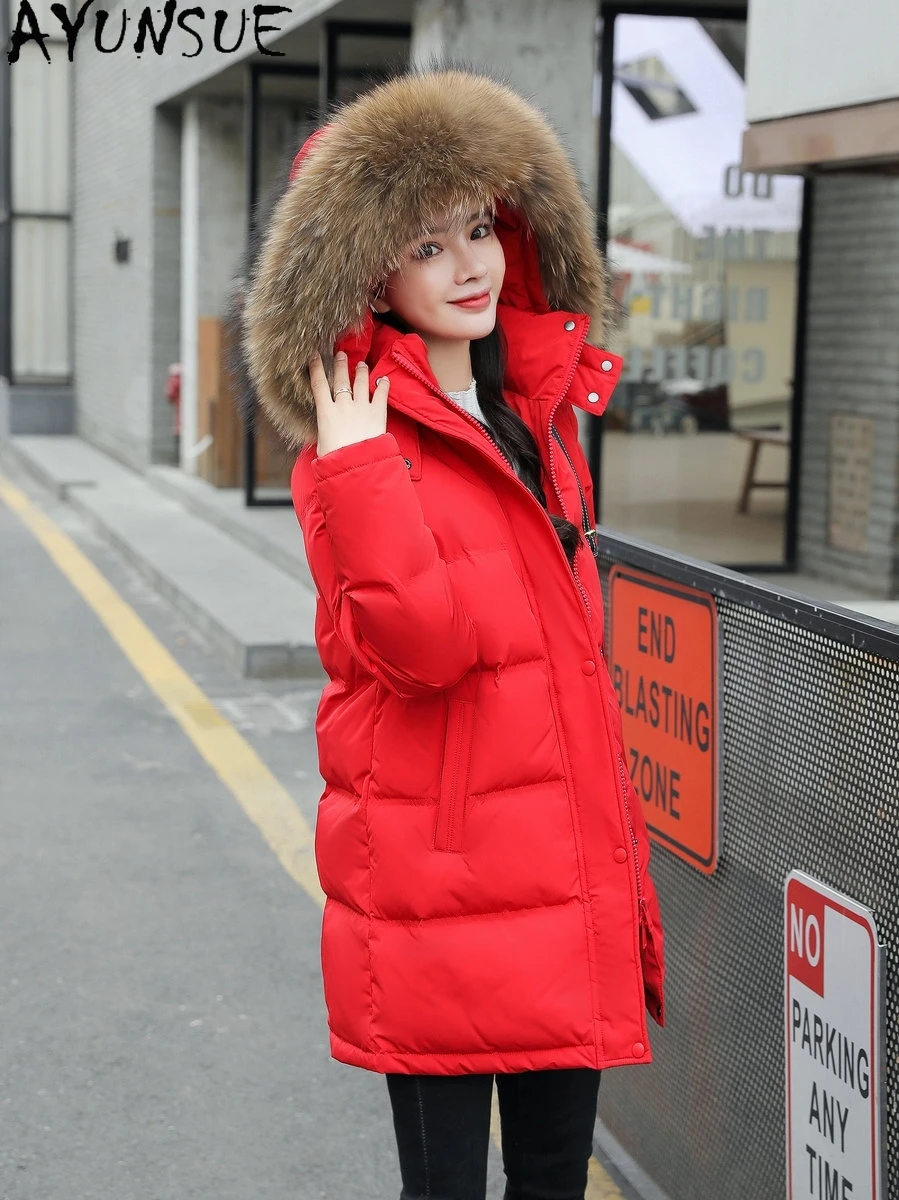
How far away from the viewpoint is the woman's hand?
6.82 feet

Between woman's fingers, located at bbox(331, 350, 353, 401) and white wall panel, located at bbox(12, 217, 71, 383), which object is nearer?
woman's fingers, located at bbox(331, 350, 353, 401)

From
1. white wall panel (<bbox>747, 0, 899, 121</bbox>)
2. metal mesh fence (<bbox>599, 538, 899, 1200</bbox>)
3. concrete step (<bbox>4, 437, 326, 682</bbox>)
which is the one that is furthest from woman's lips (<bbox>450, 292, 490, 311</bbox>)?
concrete step (<bbox>4, 437, 326, 682</bbox>)

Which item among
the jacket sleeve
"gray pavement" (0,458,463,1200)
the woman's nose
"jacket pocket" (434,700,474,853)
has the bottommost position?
"gray pavement" (0,458,463,1200)

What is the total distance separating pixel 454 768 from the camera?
2133 mm

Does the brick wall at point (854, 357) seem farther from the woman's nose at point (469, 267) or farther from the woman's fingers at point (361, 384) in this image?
the woman's fingers at point (361, 384)

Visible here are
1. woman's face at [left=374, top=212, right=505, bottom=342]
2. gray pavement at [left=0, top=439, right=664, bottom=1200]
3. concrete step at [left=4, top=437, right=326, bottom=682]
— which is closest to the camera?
woman's face at [left=374, top=212, right=505, bottom=342]

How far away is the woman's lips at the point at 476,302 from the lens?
224 cm

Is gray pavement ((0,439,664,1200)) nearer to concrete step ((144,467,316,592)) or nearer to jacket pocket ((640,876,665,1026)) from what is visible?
jacket pocket ((640,876,665,1026))

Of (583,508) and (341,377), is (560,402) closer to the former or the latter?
(583,508)

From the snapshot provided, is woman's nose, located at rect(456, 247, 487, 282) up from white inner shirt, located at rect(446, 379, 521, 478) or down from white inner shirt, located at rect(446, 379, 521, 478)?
up

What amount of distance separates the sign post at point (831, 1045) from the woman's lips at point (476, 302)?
0.95m

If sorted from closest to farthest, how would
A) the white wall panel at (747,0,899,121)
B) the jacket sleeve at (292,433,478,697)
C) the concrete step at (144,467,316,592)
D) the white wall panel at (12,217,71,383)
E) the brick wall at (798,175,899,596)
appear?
the jacket sleeve at (292,433,478,697)
the white wall panel at (747,0,899,121)
the brick wall at (798,175,899,596)
the concrete step at (144,467,316,592)
the white wall panel at (12,217,71,383)

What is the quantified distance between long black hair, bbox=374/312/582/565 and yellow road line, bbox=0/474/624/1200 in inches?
→ 57.1

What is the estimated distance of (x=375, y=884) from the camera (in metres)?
2.17
